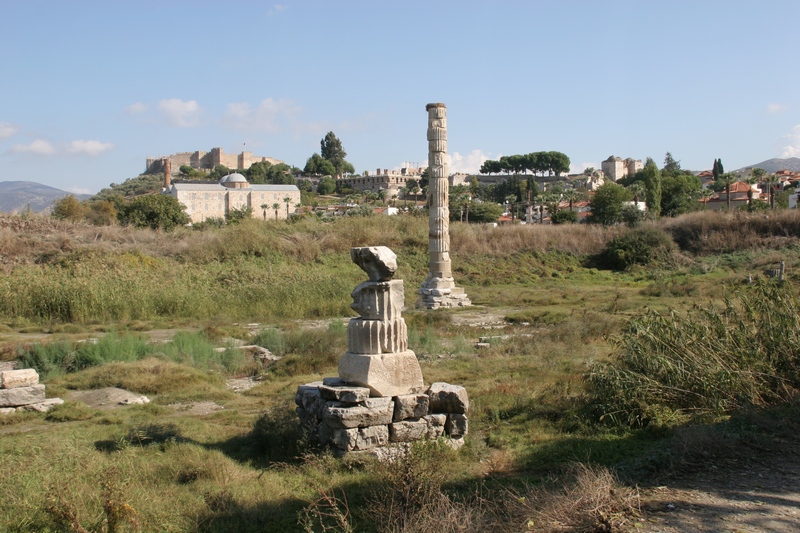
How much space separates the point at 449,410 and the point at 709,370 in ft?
8.65

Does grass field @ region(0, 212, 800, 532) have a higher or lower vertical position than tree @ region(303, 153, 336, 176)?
lower

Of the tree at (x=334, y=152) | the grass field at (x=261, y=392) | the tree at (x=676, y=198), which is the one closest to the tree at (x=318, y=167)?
the tree at (x=334, y=152)

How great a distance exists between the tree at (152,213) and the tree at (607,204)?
1170 inches

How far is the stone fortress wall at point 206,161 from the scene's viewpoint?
135 metres

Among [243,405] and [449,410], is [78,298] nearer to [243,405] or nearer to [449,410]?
[243,405]

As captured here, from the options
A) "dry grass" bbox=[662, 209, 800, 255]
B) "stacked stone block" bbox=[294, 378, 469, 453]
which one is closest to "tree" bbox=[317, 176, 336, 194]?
"dry grass" bbox=[662, 209, 800, 255]

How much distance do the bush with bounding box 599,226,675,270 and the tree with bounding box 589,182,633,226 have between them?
14.7 m

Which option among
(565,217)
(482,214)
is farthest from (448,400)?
(482,214)

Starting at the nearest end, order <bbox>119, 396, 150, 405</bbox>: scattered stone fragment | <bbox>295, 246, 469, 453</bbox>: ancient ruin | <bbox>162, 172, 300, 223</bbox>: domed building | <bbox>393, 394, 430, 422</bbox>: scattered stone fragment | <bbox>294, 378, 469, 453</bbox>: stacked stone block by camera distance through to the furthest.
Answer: <bbox>294, 378, 469, 453</bbox>: stacked stone block, <bbox>295, 246, 469, 453</bbox>: ancient ruin, <bbox>393, 394, 430, 422</bbox>: scattered stone fragment, <bbox>119, 396, 150, 405</bbox>: scattered stone fragment, <bbox>162, 172, 300, 223</bbox>: domed building

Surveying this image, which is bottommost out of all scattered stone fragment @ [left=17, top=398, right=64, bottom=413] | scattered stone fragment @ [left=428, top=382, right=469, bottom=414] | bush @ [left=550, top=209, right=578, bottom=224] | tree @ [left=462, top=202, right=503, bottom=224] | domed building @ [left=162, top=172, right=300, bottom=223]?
scattered stone fragment @ [left=17, top=398, right=64, bottom=413]

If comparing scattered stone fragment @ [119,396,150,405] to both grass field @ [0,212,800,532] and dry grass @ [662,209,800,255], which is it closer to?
grass field @ [0,212,800,532]

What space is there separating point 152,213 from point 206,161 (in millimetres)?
99330

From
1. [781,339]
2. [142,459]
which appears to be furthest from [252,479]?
[781,339]

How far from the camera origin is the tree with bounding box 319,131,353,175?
12950 cm
